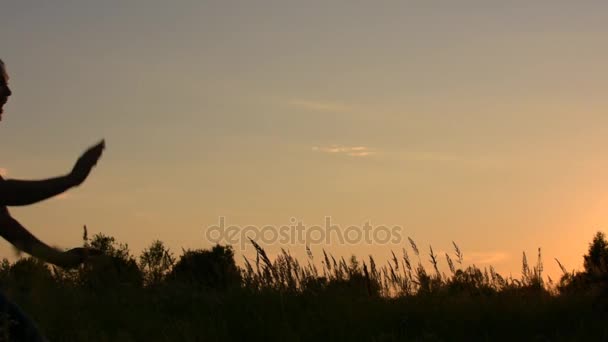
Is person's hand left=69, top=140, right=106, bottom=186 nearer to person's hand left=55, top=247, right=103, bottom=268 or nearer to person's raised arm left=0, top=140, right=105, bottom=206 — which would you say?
person's raised arm left=0, top=140, right=105, bottom=206

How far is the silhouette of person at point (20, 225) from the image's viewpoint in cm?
237

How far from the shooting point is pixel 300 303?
844 cm

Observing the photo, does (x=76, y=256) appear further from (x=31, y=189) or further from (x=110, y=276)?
(x=110, y=276)

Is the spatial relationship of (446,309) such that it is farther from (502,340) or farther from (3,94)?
(3,94)

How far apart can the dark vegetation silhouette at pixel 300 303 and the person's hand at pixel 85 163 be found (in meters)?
4.75

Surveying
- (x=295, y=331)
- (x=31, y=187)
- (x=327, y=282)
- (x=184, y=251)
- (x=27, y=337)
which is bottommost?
(x=27, y=337)

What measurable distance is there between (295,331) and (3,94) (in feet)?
16.6

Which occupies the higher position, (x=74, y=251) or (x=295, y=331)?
(x=295, y=331)

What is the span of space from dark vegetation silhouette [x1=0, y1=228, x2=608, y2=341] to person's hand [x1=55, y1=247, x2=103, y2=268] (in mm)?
4451

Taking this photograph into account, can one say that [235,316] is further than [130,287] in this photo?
No

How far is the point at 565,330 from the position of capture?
7.95m

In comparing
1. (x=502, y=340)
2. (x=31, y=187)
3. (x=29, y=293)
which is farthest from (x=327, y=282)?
(x=31, y=187)

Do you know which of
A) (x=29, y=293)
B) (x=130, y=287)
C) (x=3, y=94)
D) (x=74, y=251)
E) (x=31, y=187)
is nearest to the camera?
(x=31, y=187)

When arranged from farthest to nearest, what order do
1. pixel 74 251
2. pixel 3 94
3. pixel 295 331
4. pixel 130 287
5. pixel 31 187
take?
pixel 130 287, pixel 295 331, pixel 3 94, pixel 74 251, pixel 31 187
